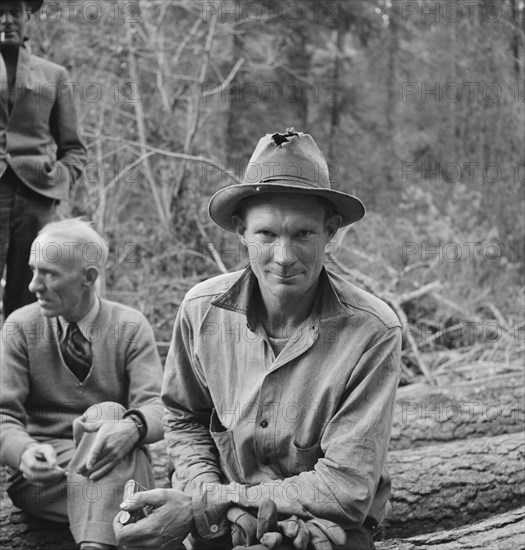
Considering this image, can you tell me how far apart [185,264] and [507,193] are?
3.81 meters

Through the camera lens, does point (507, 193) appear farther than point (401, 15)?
No

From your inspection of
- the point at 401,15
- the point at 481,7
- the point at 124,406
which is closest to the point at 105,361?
the point at 124,406

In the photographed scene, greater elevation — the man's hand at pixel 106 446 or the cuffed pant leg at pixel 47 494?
the man's hand at pixel 106 446

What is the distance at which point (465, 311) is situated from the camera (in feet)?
24.6

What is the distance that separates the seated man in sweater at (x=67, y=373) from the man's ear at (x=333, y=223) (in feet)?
3.78

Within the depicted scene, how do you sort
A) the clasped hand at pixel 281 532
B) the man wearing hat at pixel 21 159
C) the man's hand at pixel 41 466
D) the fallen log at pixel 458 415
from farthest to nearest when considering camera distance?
the fallen log at pixel 458 415, the man wearing hat at pixel 21 159, the man's hand at pixel 41 466, the clasped hand at pixel 281 532

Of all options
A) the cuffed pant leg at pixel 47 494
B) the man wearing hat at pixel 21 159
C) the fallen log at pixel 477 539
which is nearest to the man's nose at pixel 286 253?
the fallen log at pixel 477 539

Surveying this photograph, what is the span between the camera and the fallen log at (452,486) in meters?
4.05

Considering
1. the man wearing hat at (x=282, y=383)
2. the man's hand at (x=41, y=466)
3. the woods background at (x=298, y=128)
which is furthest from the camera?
the woods background at (x=298, y=128)

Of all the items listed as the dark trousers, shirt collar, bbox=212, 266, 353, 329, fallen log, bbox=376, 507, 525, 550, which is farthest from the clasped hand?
the dark trousers

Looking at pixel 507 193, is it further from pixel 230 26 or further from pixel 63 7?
pixel 63 7

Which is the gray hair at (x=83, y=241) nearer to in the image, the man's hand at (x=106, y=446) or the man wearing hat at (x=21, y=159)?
the man's hand at (x=106, y=446)

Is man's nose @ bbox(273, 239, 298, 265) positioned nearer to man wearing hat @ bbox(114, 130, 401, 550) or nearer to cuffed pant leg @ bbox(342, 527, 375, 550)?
man wearing hat @ bbox(114, 130, 401, 550)

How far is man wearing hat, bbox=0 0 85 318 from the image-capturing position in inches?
194
